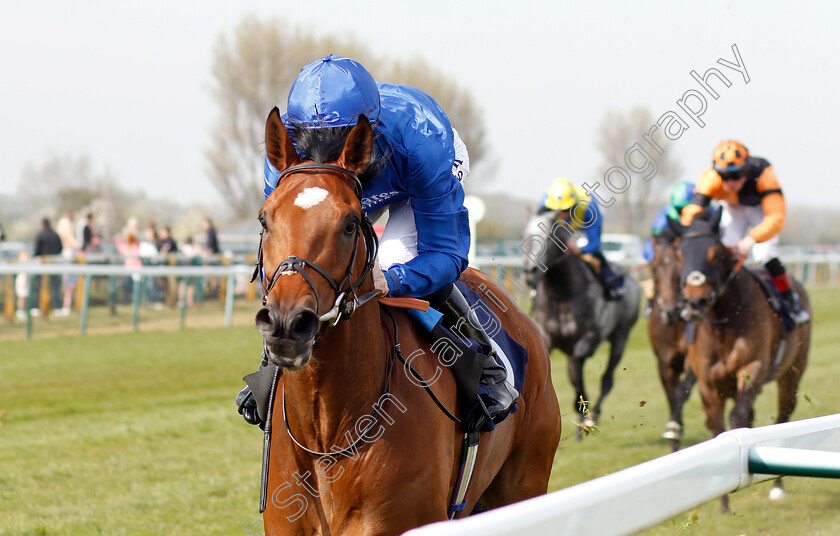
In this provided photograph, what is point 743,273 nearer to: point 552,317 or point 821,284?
point 552,317

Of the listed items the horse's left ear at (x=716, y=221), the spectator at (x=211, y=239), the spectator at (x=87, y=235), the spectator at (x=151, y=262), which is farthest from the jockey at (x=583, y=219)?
the spectator at (x=211, y=239)

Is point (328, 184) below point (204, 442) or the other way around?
the other way around

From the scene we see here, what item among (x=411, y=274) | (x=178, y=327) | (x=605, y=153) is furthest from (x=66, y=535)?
(x=605, y=153)

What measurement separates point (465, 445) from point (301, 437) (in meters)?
0.53

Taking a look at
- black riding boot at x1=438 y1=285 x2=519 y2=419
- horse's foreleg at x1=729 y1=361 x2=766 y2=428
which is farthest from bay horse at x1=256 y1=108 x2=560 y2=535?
horse's foreleg at x1=729 y1=361 x2=766 y2=428

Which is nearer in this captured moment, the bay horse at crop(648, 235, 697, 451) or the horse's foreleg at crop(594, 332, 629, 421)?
the bay horse at crop(648, 235, 697, 451)

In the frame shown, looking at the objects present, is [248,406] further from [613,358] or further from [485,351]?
[613,358]

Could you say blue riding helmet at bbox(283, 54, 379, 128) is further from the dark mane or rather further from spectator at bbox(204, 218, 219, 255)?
spectator at bbox(204, 218, 219, 255)

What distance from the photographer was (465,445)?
A: 268cm

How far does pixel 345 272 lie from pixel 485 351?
81cm

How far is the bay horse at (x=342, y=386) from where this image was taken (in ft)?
6.94

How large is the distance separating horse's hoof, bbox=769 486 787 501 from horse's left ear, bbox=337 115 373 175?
10.3ft

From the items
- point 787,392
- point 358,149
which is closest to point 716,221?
point 787,392

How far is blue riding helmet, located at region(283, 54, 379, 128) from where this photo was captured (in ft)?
7.61
